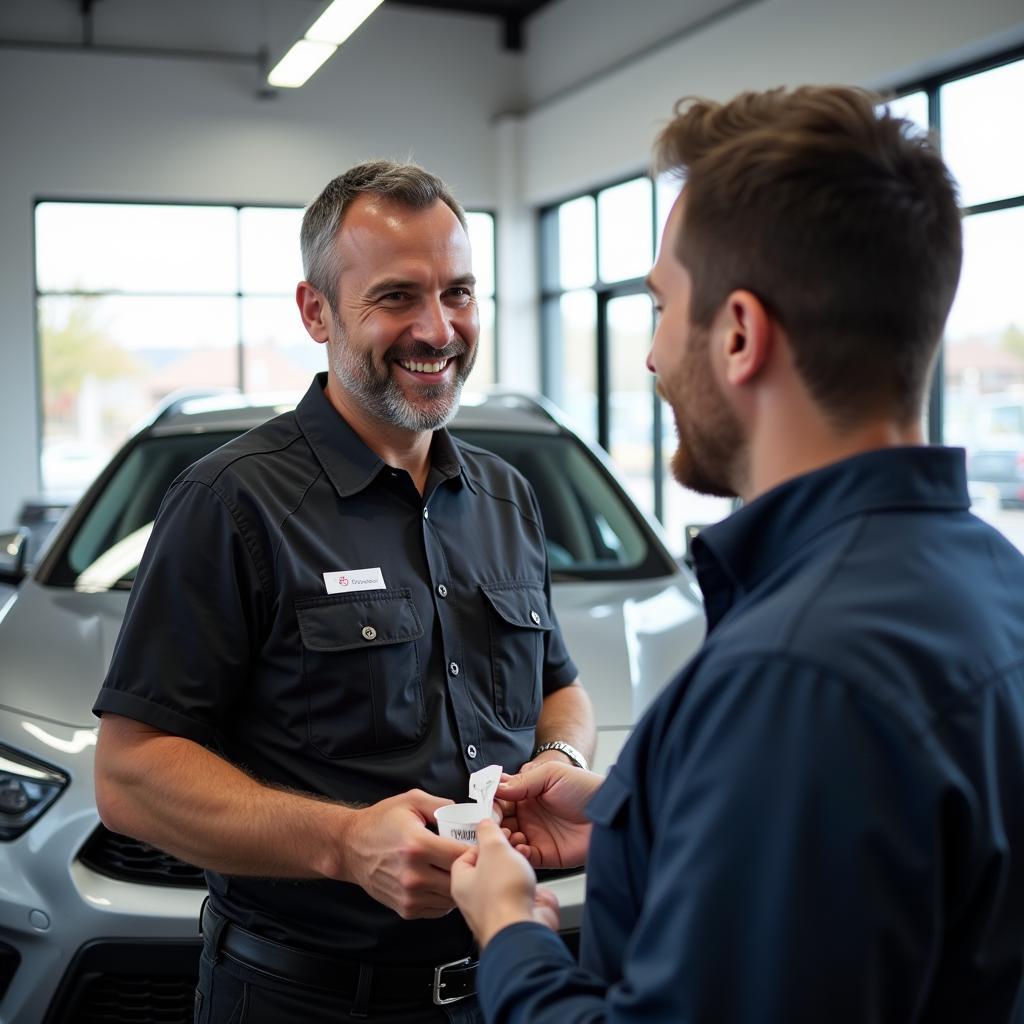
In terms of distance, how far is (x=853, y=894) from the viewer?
73cm

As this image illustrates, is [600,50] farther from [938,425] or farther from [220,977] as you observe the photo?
[220,977]

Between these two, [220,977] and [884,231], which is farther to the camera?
[220,977]

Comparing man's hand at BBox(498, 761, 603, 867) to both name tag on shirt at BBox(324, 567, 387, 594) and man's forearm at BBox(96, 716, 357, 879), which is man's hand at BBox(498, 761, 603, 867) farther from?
name tag on shirt at BBox(324, 567, 387, 594)

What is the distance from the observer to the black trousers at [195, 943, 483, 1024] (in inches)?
59.7

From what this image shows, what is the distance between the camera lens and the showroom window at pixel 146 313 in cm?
961

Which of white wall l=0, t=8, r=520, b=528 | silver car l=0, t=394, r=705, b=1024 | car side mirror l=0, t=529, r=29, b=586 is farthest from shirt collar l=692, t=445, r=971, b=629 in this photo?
white wall l=0, t=8, r=520, b=528

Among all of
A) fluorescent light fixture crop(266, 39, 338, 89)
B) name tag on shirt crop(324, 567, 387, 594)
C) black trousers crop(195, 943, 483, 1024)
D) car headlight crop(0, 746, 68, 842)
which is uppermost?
fluorescent light fixture crop(266, 39, 338, 89)

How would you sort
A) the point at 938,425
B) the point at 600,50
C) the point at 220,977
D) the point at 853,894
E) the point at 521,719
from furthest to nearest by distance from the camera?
the point at 600,50, the point at 938,425, the point at 521,719, the point at 220,977, the point at 853,894

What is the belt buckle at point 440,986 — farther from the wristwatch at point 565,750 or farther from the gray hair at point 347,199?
the gray hair at point 347,199

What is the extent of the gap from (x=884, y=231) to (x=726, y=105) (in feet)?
0.62

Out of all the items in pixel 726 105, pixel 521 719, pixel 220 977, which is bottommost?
pixel 220 977

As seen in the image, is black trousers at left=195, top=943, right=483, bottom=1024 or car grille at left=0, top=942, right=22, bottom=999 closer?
black trousers at left=195, top=943, right=483, bottom=1024

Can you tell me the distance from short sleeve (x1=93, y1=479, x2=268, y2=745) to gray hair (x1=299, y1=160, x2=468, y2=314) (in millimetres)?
445

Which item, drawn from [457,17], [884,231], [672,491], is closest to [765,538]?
[884,231]
